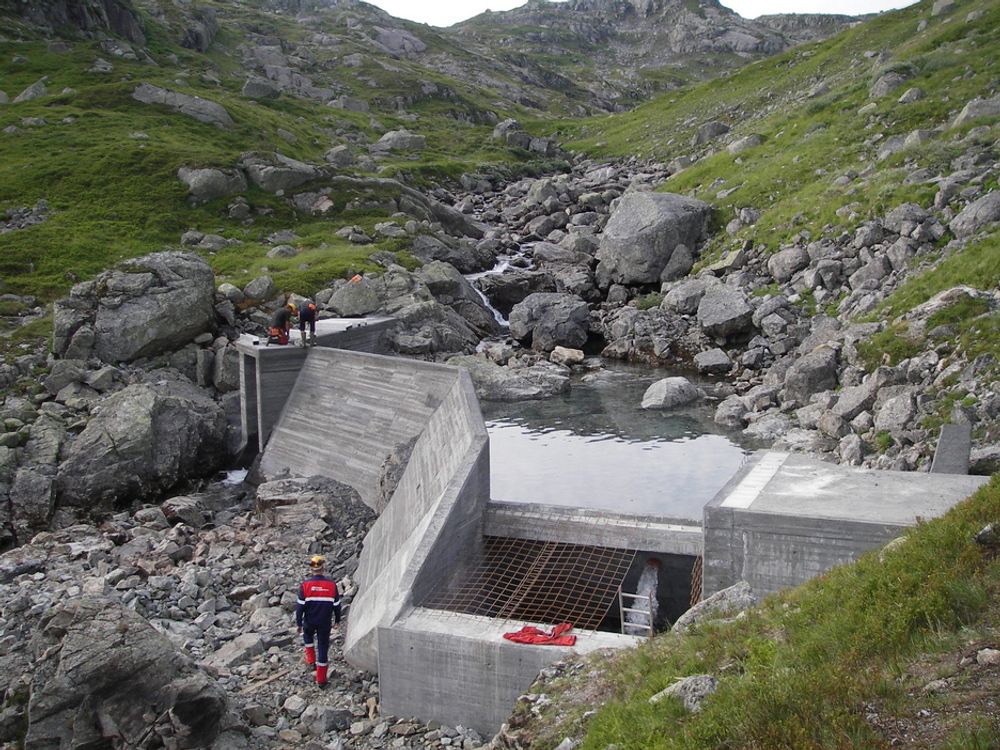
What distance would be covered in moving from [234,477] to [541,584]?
17.6 meters

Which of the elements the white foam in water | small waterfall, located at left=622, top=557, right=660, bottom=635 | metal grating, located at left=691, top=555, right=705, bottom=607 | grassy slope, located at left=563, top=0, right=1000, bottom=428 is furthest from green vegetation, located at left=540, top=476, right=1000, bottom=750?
the white foam in water

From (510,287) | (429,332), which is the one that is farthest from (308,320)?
(510,287)

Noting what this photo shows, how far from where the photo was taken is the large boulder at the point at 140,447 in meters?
27.2

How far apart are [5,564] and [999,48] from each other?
57.5m

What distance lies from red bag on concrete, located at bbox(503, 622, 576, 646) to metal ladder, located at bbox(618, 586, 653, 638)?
185 centimetres

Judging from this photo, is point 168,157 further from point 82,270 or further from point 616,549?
point 616,549

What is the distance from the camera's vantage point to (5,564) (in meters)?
22.4

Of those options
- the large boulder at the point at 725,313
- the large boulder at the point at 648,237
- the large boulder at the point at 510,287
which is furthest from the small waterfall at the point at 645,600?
the large boulder at the point at 648,237

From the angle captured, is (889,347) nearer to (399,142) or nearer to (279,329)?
(279,329)

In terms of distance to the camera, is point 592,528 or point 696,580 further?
point 592,528

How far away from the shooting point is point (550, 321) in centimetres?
4547

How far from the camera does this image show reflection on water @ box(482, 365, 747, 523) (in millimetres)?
26391

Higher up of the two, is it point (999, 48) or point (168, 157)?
point (999, 48)

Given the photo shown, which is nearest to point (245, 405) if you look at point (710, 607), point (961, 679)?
point (710, 607)
